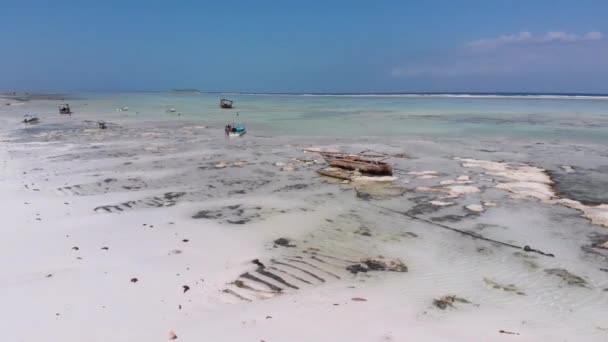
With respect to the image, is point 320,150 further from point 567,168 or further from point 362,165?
point 567,168

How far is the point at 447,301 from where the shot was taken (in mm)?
6605

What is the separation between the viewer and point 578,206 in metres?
11.8

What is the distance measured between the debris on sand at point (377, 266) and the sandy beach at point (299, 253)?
0.15ft

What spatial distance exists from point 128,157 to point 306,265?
14.5 meters

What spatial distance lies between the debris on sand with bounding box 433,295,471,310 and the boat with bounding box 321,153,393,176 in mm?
8823

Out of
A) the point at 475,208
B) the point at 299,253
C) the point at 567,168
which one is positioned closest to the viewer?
the point at 299,253

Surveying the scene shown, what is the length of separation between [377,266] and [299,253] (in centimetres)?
155

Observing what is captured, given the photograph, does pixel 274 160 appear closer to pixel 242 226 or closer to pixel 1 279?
pixel 242 226

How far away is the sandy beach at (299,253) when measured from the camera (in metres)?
5.91

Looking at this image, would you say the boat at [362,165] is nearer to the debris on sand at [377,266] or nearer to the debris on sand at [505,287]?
the debris on sand at [377,266]

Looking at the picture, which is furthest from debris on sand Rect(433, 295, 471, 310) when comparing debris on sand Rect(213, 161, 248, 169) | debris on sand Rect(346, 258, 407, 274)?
debris on sand Rect(213, 161, 248, 169)

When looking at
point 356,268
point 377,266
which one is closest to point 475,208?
point 377,266

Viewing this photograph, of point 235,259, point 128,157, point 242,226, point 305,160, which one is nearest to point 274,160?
point 305,160

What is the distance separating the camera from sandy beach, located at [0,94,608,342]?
5914 millimetres
